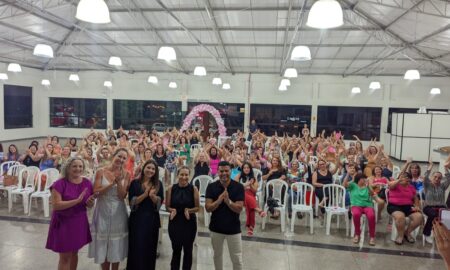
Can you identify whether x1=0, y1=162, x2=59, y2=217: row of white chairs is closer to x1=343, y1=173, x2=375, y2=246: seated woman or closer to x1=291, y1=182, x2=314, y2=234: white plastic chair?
x1=291, y1=182, x2=314, y2=234: white plastic chair

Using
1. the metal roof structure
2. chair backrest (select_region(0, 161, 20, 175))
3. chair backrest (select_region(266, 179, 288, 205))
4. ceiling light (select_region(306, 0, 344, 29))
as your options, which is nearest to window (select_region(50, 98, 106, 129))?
the metal roof structure

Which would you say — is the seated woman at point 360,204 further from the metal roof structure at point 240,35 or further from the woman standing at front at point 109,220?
the metal roof structure at point 240,35

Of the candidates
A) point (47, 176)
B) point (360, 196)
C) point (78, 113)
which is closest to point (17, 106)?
point (78, 113)

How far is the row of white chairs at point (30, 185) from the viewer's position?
5.27 m

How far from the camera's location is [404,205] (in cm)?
471

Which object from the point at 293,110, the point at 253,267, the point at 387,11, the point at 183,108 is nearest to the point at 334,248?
the point at 253,267

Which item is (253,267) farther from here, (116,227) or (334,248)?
(116,227)

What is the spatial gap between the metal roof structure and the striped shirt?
16.5 feet

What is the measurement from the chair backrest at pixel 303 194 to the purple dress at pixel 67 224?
3263 millimetres

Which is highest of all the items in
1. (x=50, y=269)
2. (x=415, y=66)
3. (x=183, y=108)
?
(x=415, y=66)

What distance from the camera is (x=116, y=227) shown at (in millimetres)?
2977

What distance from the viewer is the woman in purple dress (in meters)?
2.80

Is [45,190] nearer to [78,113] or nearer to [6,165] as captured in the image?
[6,165]

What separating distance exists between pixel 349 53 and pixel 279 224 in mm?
9195
